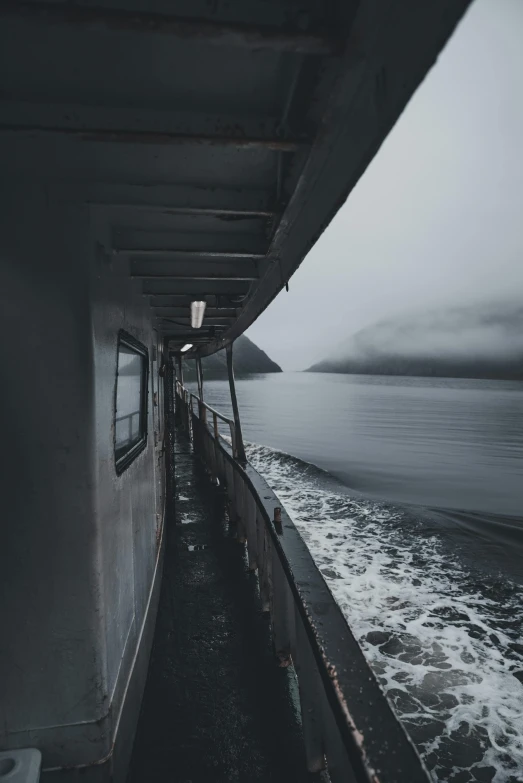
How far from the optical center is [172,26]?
125 centimetres

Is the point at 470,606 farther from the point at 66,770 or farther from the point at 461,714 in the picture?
the point at 66,770

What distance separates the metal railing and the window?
1709 mm

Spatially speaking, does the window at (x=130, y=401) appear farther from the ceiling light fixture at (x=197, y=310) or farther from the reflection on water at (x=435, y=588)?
the reflection on water at (x=435, y=588)

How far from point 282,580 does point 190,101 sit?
3872mm

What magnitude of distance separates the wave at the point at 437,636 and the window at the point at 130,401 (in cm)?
491

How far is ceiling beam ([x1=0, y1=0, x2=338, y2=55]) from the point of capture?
1210mm

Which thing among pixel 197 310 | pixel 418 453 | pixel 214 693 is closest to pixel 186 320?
pixel 197 310

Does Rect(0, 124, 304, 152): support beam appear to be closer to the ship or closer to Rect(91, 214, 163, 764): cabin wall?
the ship

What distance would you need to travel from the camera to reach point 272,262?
3.18m

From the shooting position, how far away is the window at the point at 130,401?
3559 mm

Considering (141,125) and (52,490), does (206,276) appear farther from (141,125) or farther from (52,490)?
(52,490)

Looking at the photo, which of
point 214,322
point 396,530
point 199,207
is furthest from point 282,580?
point 396,530

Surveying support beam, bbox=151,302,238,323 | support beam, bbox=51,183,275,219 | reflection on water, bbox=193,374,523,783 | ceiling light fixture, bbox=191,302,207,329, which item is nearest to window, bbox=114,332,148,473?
ceiling light fixture, bbox=191,302,207,329

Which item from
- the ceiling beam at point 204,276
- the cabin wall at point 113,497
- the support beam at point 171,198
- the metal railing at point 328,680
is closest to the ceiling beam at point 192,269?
the ceiling beam at point 204,276
